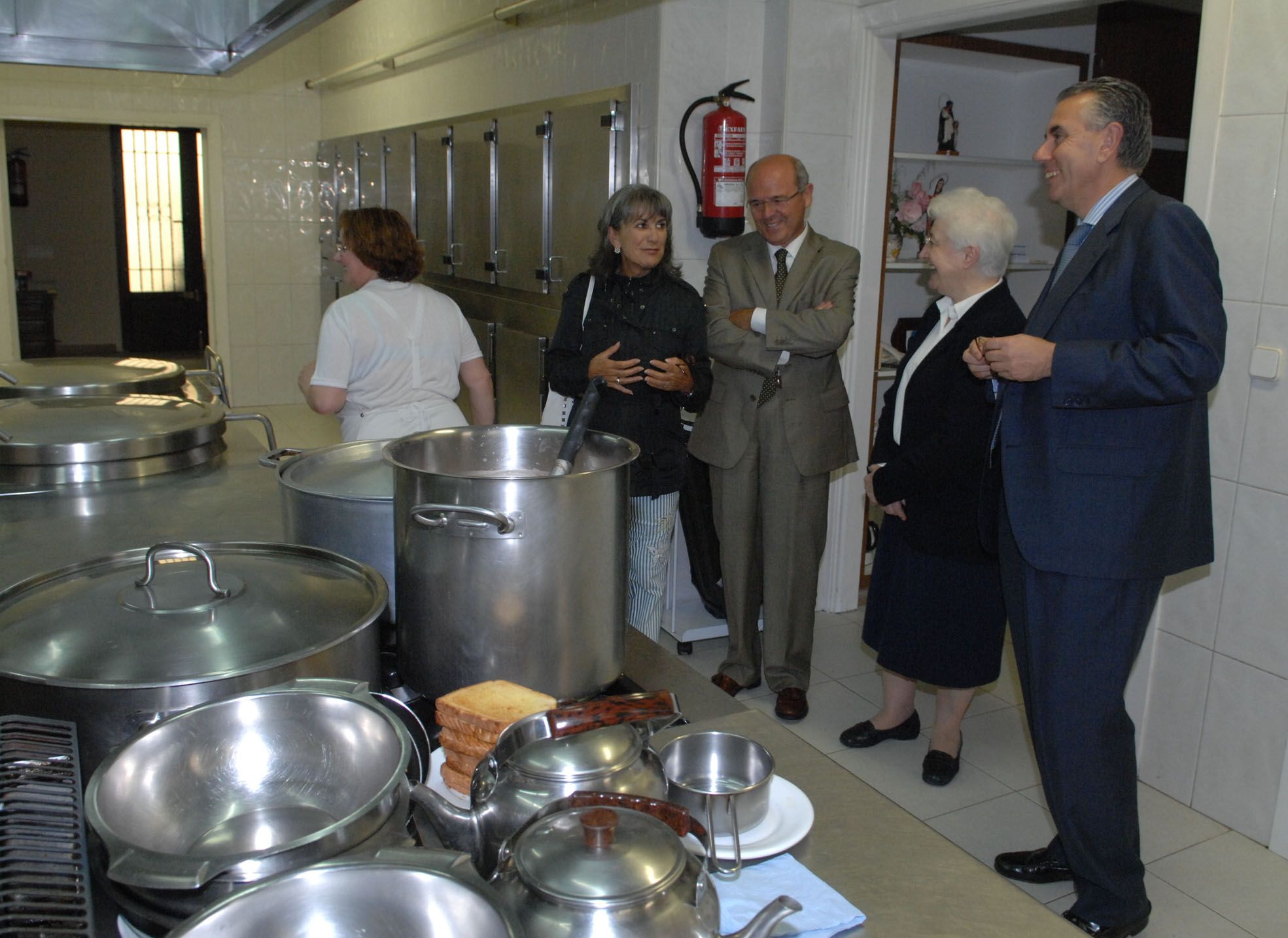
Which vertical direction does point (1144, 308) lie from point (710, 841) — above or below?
above

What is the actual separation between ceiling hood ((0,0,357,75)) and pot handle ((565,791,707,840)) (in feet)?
4.52

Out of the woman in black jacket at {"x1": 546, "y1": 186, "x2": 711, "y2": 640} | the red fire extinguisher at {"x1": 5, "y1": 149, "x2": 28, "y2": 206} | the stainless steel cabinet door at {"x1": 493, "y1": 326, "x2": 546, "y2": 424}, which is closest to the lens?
the woman in black jacket at {"x1": 546, "y1": 186, "x2": 711, "y2": 640}

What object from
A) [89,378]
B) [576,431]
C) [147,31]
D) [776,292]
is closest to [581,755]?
[576,431]

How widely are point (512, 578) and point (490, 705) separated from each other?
5.5 inches

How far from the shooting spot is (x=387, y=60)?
19.7 feet

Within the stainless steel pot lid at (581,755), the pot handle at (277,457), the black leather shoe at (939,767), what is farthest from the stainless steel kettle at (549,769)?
the black leather shoe at (939,767)

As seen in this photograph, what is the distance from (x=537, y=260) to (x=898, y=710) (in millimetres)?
2295

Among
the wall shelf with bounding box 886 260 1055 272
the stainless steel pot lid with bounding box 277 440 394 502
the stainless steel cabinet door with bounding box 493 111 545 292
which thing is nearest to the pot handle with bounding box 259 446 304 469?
the stainless steel pot lid with bounding box 277 440 394 502

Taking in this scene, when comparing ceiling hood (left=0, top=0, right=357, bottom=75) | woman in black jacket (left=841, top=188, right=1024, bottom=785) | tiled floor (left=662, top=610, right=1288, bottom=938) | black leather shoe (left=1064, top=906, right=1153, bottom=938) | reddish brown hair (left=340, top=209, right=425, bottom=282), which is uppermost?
ceiling hood (left=0, top=0, right=357, bottom=75)

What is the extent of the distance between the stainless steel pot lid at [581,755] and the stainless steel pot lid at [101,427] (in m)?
1.50

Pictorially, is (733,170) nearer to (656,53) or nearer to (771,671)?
(656,53)

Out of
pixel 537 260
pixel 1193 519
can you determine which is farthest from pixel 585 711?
pixel 537 260

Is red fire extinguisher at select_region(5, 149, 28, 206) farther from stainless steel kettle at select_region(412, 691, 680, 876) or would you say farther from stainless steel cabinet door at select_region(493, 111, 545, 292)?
stainless steel kettle at select_region(412, 691, 680, 876)

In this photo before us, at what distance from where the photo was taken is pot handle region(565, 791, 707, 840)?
761 mm
